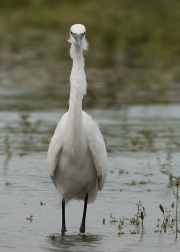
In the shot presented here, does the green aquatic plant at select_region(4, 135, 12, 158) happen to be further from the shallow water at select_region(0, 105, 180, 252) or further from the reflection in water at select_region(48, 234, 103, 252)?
the reflection in water at select_region(48, 234, 103, 252)

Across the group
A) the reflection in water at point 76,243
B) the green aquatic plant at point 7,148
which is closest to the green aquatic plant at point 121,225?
the reflection in water at point 76,243

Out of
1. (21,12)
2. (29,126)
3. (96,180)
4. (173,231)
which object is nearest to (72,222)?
(96,180)

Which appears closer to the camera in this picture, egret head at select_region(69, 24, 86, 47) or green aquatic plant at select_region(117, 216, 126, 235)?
egret head at select_region(69, 24, 86, 47)

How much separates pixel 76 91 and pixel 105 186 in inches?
99.9

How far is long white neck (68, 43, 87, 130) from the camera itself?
7.28 metres

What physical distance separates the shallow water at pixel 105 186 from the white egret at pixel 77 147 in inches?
15.5

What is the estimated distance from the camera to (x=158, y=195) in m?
9.26

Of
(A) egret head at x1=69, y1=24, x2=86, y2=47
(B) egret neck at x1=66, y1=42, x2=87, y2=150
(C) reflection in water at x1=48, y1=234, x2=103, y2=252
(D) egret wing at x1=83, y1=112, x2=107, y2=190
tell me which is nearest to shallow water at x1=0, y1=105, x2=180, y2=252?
(C) reflection in water at x1=48, y1=234, x2=103, y2=252

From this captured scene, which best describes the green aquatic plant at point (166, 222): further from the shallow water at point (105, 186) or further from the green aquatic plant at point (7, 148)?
the green aquatic plant at point (7, 148)

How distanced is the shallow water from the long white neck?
1074mm

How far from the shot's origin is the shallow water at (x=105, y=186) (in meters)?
7.27

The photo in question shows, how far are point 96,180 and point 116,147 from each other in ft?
13.4

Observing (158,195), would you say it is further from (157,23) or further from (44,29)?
(44,29)

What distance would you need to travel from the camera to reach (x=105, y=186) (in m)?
9.65
